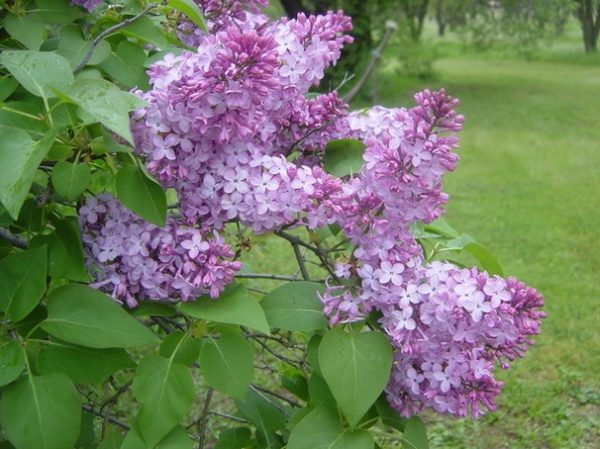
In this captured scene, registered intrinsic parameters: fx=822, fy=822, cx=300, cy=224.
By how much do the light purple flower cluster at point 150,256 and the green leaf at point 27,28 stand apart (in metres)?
0.39

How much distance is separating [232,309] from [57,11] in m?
0.73

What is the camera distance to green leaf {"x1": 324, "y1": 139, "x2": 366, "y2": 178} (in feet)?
4.89

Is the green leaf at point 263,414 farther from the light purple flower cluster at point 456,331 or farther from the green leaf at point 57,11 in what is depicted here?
the green leaf at point 57,11

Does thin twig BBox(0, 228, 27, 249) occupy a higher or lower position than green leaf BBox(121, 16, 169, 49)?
lower

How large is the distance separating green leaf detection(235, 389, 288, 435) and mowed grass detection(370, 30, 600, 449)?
1.79 metres

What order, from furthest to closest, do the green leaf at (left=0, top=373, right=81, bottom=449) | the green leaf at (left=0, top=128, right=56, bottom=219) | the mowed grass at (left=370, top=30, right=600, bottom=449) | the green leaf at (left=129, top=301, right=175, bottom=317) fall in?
the mowed grass at (left=370, top=30, right=600, bottom=449)
the green leaf at (left=129, top=301, right=175, bottom=317)
the green leaf at (left=0, top=373, right=81, bottom=449)
the green leaf at (left=0, top=128, right=56, bottom=219)

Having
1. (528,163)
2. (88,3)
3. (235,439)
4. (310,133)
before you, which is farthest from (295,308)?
(528,163)

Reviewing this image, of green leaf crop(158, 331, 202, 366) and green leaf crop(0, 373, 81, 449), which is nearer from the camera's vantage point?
green leaf crop(0, 373, 81, 449)

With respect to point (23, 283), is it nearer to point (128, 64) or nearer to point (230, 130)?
point (230, 130)

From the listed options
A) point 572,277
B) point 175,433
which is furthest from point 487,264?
point 572,277

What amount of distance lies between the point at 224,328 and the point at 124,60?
54 centimetres

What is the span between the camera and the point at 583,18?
46.2ft

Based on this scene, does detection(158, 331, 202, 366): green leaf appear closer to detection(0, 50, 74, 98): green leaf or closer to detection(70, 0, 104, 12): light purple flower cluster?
detection(0, 50, 74, 98): green leaf

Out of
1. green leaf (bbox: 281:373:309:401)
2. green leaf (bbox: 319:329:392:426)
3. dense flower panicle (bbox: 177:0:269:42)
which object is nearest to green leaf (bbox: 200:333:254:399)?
green leaf (bbox: 319:329:392:426)
